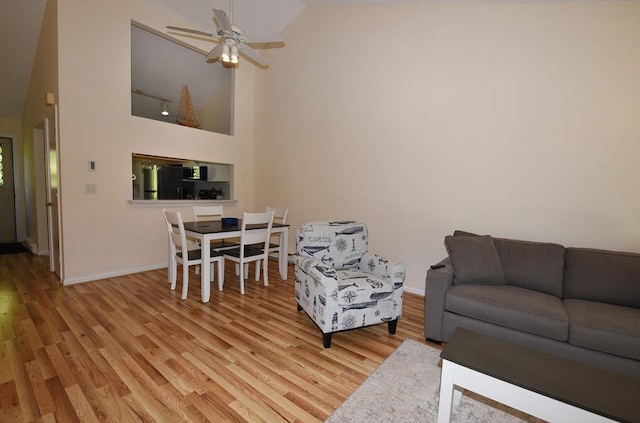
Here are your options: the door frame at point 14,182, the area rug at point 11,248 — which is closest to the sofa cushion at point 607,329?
the area rug at point 11,248

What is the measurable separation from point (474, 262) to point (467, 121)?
1609 mm

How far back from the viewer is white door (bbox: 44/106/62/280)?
358cm

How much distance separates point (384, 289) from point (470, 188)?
5.38 feet

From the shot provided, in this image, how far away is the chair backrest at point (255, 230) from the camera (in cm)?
335

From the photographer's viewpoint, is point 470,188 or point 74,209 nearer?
point 470,188

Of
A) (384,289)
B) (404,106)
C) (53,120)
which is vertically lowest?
(384,289)

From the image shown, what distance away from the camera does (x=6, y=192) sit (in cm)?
578

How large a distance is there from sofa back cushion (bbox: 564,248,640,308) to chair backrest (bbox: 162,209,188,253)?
366 centimetres

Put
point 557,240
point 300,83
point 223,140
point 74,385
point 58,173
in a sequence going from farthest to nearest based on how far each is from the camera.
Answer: point 223,140 < point 300,83 < point 58,173 < point 557,240 < point 74,385

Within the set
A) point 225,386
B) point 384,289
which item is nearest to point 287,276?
point 384,289

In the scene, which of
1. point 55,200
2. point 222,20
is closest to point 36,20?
point 55,200

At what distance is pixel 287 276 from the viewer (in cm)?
421

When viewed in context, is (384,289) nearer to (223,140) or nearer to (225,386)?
(225,386)

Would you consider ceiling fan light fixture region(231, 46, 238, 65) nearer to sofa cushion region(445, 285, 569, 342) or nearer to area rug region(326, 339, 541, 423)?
sofa cushion region(445, 285, 569, 342)
